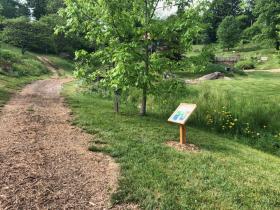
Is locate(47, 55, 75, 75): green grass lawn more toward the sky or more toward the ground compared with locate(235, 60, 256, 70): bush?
more toward the sky

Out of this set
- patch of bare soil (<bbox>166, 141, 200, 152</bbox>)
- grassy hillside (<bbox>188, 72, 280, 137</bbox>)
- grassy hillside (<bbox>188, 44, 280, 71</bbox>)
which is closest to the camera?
patch of bare soil (<bbox>166, 141, 200, 152</bbox>)

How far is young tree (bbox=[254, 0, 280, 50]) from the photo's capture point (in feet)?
180

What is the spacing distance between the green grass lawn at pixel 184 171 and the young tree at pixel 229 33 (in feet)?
188

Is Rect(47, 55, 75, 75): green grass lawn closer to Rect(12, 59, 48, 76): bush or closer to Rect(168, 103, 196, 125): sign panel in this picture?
Rect(12, 59, 48, 76): bush

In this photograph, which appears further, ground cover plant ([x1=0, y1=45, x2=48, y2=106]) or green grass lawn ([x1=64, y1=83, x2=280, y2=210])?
ground cover plant ([x1=0, y1=45, x2=48, y2=106])

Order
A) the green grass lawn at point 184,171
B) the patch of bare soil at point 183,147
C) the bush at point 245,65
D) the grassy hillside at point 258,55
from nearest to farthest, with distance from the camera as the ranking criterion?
the green grass lawn at point 184,171, the patch of bare soil at point 183,147, the grassy hillside at point 258,55, the bush at point 245,65

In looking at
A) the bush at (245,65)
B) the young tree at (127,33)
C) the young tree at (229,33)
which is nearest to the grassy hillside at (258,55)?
the bush at (245,65)

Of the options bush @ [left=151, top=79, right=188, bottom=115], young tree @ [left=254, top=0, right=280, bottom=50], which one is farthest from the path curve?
young tree @ [left=254, top=0, right=280, bottom=50]

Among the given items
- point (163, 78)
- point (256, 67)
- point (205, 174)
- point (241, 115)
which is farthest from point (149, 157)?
point (256, 67)

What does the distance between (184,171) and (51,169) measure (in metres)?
2.41

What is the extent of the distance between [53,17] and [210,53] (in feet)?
148

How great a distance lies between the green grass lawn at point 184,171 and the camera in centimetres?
493

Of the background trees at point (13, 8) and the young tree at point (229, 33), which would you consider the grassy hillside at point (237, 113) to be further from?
the background trees at point (13, 8)

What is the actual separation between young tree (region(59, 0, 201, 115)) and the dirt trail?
2.63 metres
